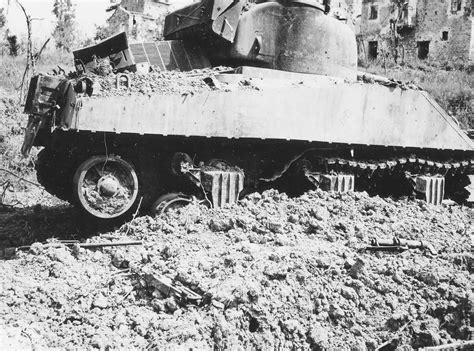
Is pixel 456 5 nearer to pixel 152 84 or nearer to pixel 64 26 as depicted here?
pixel 64 26

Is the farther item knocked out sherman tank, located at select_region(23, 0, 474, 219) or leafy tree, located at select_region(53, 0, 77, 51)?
leafy tree, located at select_region(53, 0, 77, 51)

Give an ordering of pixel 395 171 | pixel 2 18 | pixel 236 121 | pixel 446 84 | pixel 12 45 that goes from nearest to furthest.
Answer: pixel 236 121, pixel 395 171, pixel 12 45, pixel 446 84, pixel 2 18

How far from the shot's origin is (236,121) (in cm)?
704

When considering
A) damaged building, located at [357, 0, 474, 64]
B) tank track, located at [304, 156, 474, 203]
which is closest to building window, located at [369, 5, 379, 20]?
damaged building, located at [357, 0, 474, 64]

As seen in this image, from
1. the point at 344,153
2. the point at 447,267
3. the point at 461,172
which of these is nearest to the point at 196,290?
the point at 447,267

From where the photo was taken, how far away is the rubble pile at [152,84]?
6316mm

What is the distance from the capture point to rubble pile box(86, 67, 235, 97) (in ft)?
20.7

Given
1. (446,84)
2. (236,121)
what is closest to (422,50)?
(446,84)

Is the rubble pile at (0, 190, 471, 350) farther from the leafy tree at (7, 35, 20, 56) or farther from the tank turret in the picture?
the leafy tree at (7, 35, 20, 56)

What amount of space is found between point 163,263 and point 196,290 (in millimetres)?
634

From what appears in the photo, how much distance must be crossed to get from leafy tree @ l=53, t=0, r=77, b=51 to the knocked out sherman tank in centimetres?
1931

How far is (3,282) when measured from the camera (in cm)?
522

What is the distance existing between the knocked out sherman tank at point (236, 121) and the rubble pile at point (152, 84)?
2 cm

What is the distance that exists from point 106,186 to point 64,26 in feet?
101
